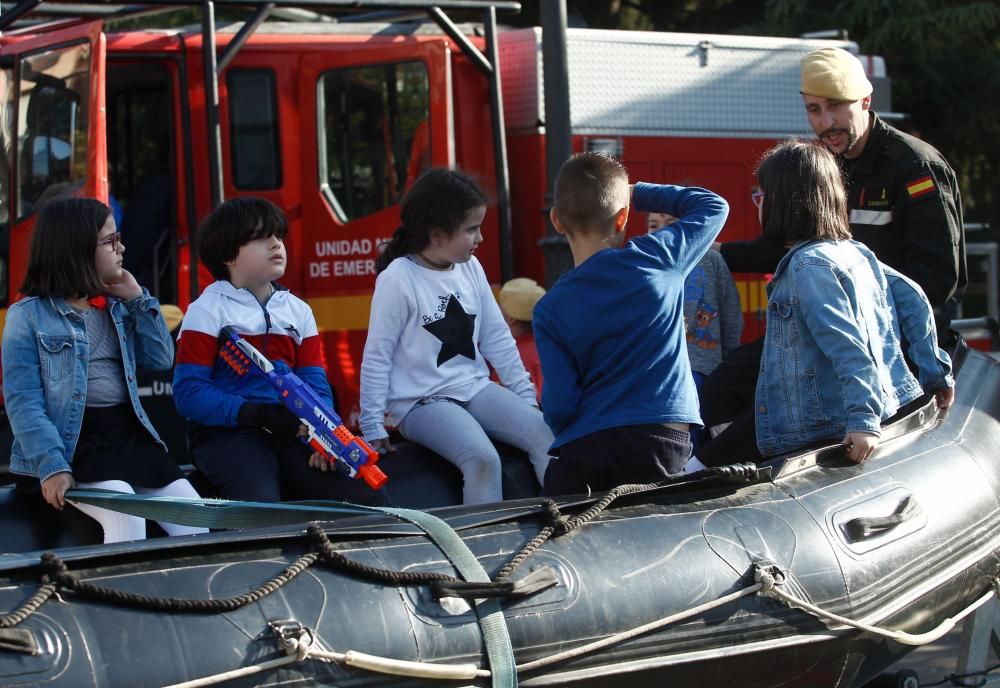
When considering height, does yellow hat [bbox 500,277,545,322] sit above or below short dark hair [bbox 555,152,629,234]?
below

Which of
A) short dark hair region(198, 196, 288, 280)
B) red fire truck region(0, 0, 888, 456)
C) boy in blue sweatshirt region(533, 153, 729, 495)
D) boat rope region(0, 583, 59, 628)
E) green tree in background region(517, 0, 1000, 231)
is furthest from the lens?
green tree in background region(517, 0, 1000, 231)

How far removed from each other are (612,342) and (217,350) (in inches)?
51.0

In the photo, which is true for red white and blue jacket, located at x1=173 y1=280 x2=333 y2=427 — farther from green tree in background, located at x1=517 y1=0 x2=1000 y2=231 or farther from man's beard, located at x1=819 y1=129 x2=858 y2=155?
green tree in background, located at x1=517 y1=0 x2=1000 y2=231

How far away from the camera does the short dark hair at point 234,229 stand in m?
4.28

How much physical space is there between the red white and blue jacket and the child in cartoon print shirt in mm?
1759

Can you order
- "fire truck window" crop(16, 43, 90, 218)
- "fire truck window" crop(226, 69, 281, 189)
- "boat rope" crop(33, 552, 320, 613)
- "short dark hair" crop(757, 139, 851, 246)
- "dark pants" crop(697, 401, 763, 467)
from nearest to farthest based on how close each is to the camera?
1. "boat rope" crop(33, 552, 320, 613)
2. "short dark hair" crop(757, 139, 851, 246)
3. "dark pants" crop(697, 401, 763, 467)
4. "fire truck window" crop(16, 43, 90, 218)
5. "fire truck window" crop(226, 69, 281, 189)

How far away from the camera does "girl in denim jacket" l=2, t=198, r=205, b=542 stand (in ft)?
12.5

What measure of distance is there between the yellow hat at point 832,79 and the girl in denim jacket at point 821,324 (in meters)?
0.61

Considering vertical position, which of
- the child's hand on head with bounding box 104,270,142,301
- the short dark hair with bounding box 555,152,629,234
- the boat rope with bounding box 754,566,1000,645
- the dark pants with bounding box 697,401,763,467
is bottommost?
the boat rope with bounding box 754,566,1000,645

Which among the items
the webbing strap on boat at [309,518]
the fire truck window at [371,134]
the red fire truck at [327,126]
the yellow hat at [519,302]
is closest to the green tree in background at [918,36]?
the red fire truck at [327,126]

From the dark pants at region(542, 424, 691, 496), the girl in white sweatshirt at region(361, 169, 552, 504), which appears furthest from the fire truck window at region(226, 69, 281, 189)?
the dark pants at region(542, 424, 691, 496)

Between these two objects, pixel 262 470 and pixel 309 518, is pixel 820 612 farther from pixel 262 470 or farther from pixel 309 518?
pixel 262 470

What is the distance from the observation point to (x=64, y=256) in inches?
154

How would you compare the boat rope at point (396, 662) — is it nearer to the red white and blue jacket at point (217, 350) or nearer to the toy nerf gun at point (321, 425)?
the toy nerf gun at point (321, 425)
